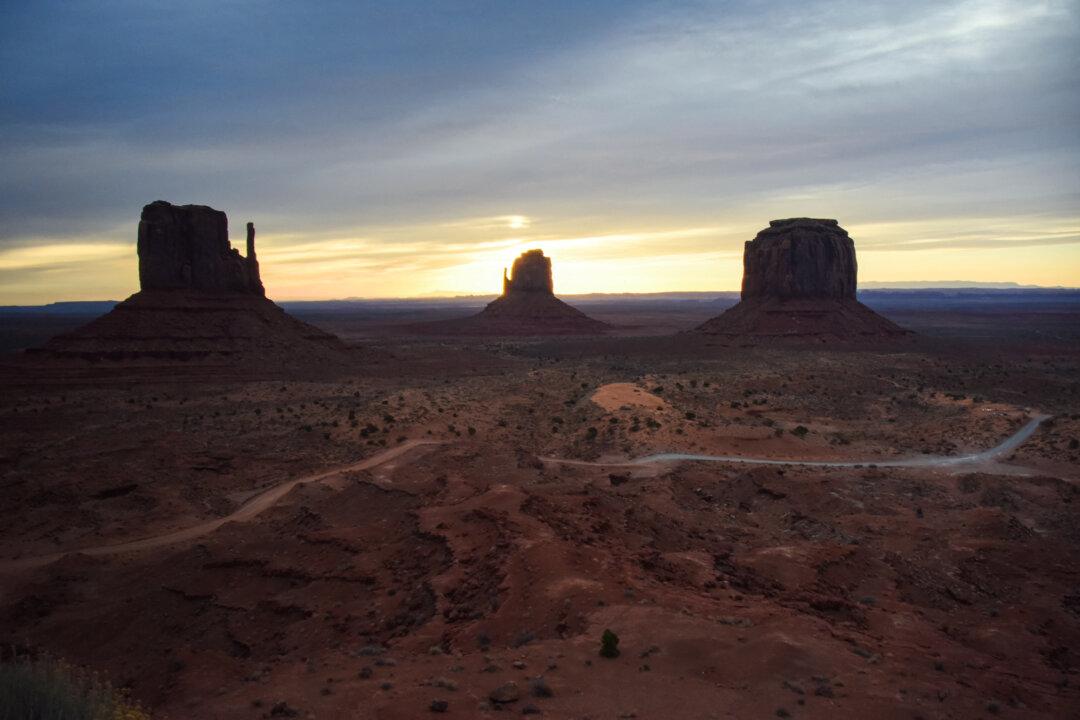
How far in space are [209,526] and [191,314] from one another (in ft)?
162

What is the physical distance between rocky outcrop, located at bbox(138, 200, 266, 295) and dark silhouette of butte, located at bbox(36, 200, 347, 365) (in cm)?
9

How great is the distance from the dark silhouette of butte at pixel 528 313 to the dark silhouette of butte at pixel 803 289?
114 feet

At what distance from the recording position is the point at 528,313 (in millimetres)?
135750

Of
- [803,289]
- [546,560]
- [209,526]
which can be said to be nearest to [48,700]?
[546,560]

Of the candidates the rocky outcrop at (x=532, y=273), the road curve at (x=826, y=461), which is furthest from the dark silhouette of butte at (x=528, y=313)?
the road curve at (x=826, y=461)

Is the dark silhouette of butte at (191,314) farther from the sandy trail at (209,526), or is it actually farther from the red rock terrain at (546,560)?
the sandy trail at (209,526)

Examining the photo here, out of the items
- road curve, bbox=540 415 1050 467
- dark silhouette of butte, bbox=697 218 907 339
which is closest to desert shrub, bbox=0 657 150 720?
road curve, bbox=540 415 1050 467

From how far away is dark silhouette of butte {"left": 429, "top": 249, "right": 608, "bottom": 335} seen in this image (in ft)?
417

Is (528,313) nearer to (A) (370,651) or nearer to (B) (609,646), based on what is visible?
(A) (370,651)

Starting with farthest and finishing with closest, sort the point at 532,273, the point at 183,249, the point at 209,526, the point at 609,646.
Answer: the point at 532,273, the point at 183,249, the point at 209,526, the point at 609,646

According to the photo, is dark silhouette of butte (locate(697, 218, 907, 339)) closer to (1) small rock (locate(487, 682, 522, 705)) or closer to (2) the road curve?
(2) the road curve

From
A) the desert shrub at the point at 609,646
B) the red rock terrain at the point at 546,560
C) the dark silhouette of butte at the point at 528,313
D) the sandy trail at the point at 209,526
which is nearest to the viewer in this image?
the red rock terrain at the point at 546,560

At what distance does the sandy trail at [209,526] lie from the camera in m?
20.9

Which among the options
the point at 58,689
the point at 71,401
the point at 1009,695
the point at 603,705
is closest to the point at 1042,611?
the point at 1009,695
